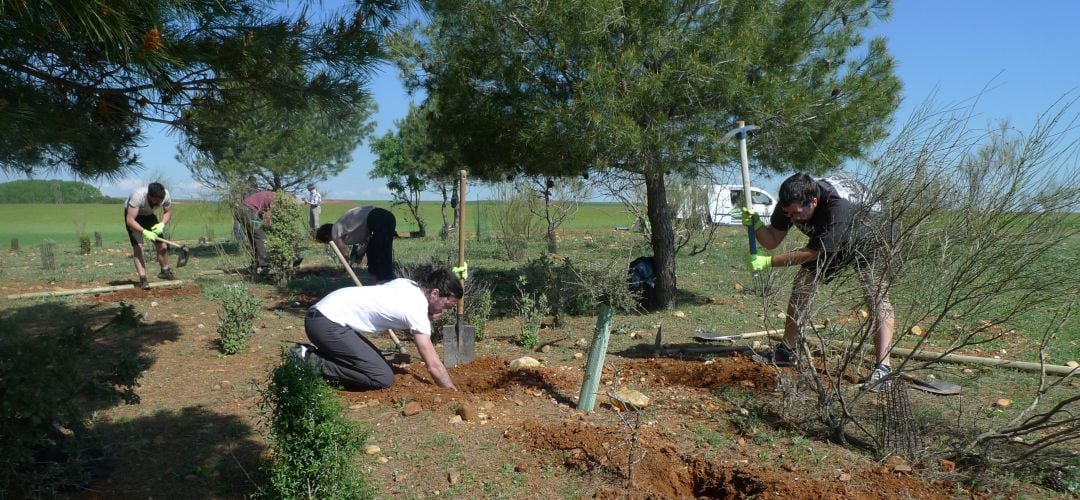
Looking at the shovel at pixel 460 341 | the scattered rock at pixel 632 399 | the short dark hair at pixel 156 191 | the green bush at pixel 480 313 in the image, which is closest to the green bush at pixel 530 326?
the green bush at pixel 480 313

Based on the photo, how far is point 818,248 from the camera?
4.32 meters

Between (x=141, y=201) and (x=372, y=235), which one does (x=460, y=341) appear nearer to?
(x=372, y=235)

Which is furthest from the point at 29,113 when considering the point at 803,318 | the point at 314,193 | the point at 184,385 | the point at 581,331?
the point at 314,193

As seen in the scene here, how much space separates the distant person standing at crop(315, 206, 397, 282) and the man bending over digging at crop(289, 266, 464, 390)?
288cm

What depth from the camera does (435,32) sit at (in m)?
6.57

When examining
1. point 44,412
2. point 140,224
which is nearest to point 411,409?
point 44,412

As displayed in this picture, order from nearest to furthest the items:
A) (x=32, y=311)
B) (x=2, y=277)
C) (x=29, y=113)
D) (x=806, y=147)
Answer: (x=29, y=113)
(x=806, y=147)
(x=32, y=311)
(x=2, y=277)

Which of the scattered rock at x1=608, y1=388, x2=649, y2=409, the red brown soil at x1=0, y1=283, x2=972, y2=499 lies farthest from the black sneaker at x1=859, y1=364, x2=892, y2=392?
the scattered rock at x1=608, y1=388, x2=649, y2=409

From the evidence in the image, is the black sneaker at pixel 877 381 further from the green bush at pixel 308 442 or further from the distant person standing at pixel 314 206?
the distant person standing at pixel 314 206

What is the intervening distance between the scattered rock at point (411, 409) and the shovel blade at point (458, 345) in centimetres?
106

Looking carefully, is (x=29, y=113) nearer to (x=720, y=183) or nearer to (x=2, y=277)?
(x=720, y=183)

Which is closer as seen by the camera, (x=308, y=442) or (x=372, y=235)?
(x=308, y=442)

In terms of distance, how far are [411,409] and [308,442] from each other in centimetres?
130

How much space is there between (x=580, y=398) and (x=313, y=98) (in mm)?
2460
